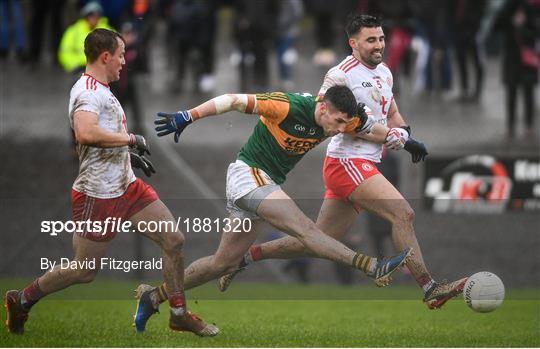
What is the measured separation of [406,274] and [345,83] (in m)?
6.87

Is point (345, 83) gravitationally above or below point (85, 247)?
above

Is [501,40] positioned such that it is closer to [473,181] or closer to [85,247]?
[473,181]

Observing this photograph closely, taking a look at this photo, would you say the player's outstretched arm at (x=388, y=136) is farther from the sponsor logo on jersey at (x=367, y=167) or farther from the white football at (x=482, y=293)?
the white football at (x=482, y=293)

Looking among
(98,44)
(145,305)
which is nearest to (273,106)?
(98,44)

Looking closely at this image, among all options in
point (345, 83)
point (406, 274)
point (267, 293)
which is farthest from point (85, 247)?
point (406, 274)

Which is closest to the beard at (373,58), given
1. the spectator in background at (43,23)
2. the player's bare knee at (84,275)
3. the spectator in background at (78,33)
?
the player's bare knee at (84,275)

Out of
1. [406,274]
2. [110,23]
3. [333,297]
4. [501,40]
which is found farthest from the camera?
[501,40]

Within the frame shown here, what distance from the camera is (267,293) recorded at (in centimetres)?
1689

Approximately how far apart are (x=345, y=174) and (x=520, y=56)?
9.35m

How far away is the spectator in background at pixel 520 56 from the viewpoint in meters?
20.6

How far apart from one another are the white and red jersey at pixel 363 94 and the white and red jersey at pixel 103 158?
6.01 feet

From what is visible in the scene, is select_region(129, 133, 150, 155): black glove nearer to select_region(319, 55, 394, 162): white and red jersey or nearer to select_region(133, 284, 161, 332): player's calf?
select_region(133, 284, 161, 332): player's calf

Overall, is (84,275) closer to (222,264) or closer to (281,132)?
(222,264)

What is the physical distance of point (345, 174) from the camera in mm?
12031
